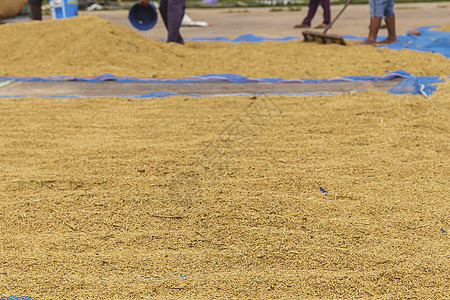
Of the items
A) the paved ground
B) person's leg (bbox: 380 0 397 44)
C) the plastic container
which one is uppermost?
the plastic container

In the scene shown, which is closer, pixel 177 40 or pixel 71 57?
pixel 71 57

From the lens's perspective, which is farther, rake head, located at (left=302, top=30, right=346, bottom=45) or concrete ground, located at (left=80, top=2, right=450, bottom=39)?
concrete ground, located at (left=80, top=2, right=450, bottom=39)

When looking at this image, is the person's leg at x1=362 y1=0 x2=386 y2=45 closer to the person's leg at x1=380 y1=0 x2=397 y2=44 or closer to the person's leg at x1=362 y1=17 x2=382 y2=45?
the person's leg at x1=362 y1=17 x2=382 y2=45

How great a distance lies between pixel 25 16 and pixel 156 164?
10.5m

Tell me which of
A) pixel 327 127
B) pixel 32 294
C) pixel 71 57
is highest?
pixel 71 57

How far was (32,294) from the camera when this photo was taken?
151cm

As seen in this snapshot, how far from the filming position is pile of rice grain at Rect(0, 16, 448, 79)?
464cm

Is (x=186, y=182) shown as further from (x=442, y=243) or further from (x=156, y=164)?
(x=442, y=243)

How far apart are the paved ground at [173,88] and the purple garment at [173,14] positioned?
1938 millimetres

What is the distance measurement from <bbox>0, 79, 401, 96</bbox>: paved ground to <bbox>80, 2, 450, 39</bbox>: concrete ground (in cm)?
335

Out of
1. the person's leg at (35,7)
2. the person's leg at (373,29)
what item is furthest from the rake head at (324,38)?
the person's leg at (35,7)

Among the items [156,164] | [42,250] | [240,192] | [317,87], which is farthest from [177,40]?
[42,250]

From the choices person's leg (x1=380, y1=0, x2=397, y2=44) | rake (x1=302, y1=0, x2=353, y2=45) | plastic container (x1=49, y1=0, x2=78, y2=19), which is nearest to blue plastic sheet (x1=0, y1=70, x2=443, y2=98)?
rake (x1=302, y1=0, x2=353, y2=45)

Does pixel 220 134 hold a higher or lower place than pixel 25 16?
lower
